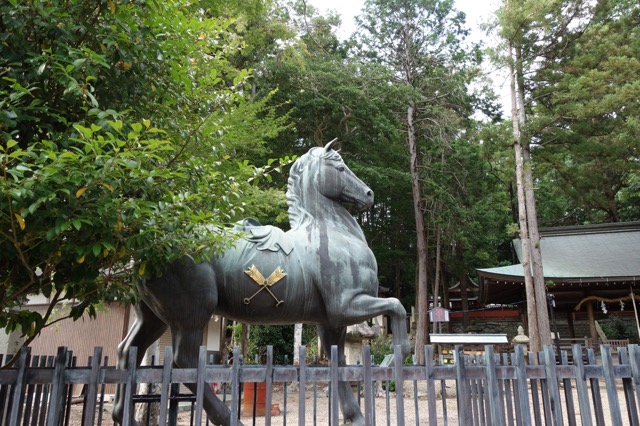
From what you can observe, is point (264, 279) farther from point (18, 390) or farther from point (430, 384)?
point (18, 390)

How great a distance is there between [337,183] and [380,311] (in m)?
1.18

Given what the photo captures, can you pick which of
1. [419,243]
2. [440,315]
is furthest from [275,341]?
[419,243]

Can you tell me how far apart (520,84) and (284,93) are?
7758 mm

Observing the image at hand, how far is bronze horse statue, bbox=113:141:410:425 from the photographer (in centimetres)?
334

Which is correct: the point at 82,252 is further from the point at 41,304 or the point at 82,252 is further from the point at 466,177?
the point at 466,177

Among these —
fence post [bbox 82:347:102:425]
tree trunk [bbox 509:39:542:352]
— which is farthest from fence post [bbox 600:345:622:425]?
tree trunk [bbox 509:39:542:352]

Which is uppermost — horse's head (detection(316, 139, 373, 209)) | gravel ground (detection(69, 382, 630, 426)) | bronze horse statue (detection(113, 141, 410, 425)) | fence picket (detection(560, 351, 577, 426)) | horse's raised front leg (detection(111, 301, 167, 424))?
horse's head (detection(316, 139, 373, 209))

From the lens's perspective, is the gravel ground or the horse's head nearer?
the horse's head

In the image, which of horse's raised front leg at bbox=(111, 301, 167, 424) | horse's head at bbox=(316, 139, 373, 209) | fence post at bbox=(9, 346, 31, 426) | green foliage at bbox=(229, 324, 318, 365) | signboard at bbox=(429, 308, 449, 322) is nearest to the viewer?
fence post at bbox=(9, 346, 31, 426)

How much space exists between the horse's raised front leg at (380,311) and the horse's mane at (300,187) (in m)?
0.85

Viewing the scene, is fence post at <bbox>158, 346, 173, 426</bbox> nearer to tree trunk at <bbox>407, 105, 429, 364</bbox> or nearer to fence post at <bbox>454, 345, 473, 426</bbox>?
fence post at <bbox>454, 345, 473, 426</bbox>

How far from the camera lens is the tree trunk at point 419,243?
632 inches

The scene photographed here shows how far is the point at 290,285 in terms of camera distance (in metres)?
3.60

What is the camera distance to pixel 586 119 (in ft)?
45.3
